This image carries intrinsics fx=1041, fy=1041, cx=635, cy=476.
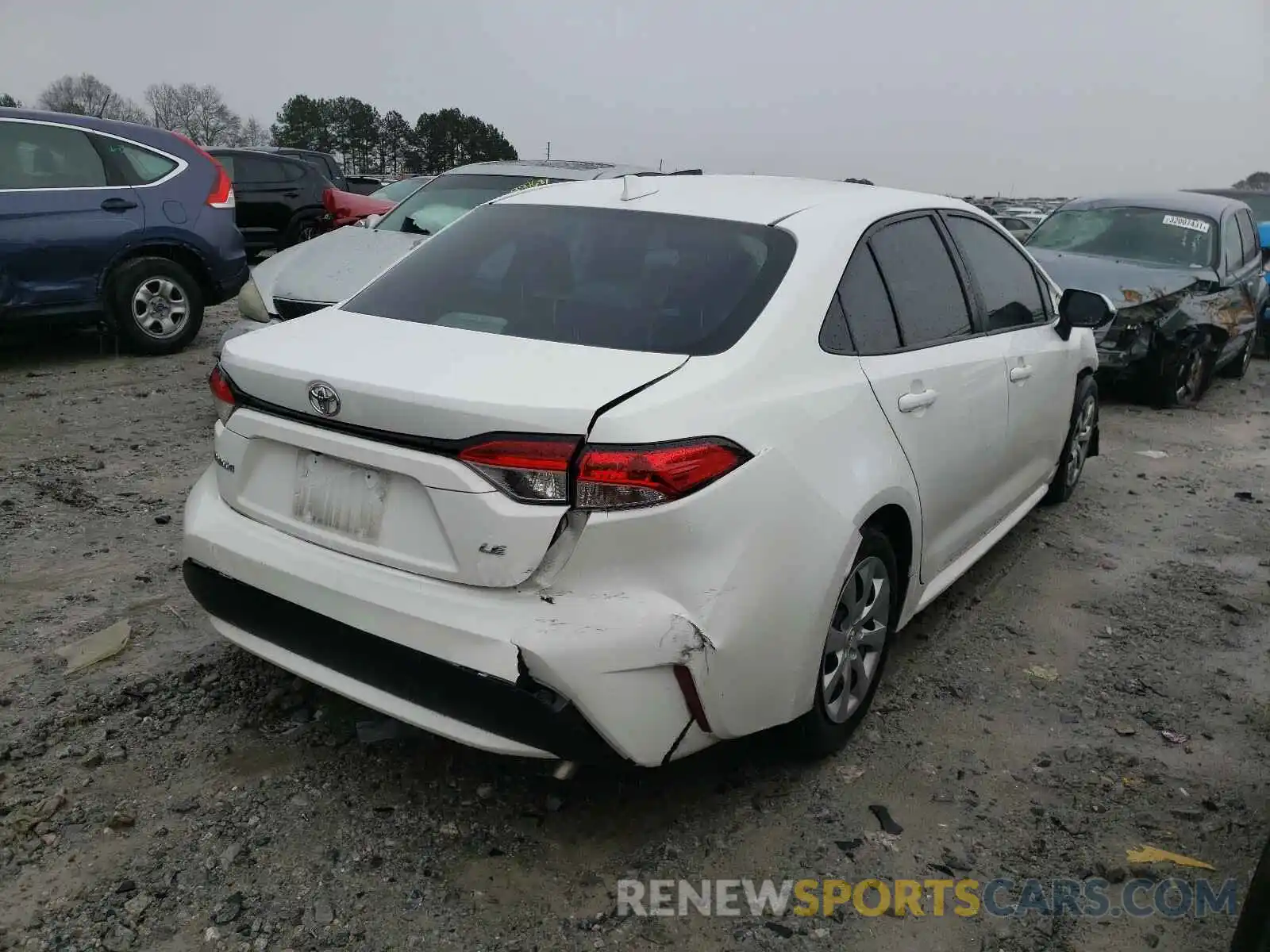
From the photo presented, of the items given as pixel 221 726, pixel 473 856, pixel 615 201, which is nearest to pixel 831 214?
pixel 615 201

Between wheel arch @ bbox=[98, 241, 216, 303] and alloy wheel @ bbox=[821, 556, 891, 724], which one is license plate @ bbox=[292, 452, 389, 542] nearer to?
alloy wheel @ bbox=[821, 556, 891, 724]

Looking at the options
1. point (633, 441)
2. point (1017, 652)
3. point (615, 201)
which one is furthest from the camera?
point (1017, 652)

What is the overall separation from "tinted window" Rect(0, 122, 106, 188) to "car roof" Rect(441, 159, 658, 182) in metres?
2.52

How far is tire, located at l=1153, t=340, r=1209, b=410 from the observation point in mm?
7969

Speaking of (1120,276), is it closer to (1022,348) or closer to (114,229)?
(1022,348)

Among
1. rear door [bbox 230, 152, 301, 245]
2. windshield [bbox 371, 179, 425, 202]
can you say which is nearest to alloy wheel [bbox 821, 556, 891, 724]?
windshield [bbox 371, 179, 425, 202]

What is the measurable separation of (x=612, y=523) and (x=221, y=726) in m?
1.55

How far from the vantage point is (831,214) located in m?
3.15

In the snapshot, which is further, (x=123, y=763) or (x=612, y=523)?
(x=123, y=763)

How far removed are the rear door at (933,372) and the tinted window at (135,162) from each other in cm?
626

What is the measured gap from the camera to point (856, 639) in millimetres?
2990

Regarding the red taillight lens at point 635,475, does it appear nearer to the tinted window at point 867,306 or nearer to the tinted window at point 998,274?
the tinted window at point 867,306

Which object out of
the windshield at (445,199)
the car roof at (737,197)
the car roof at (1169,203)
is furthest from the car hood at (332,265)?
the car roof at (1169,203)

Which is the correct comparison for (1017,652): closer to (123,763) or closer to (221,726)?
(221,726)
